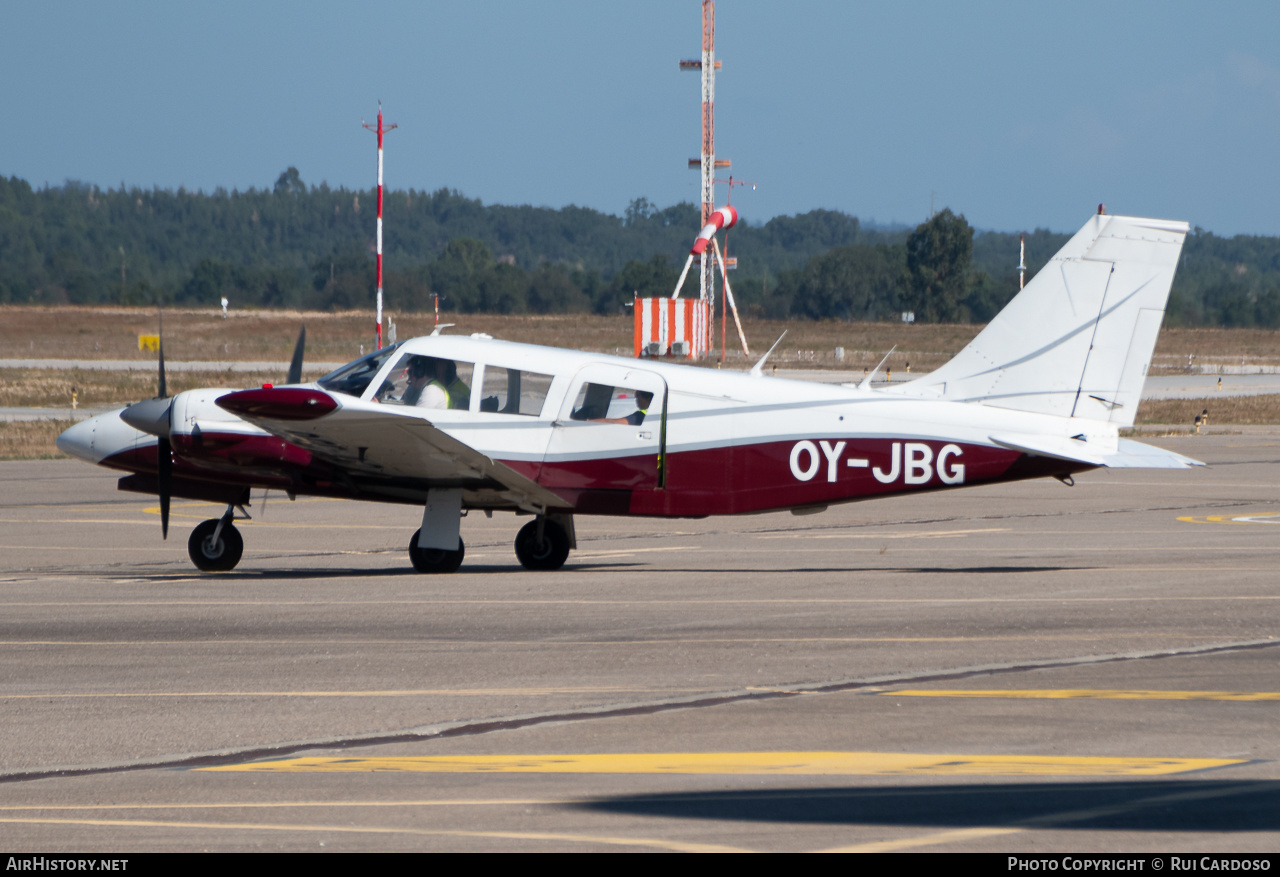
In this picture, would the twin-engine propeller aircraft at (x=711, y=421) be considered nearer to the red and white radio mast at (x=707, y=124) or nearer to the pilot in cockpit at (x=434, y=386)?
the pilot in cockpit at (x=434, y=386)

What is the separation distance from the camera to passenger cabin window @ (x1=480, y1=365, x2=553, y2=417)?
1412cm

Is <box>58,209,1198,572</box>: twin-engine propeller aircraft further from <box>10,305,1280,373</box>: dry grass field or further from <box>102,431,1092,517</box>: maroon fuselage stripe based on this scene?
<box>10,305,1280,373</box>: dry grass field

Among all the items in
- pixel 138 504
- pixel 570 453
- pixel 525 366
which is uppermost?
pixel 525 366

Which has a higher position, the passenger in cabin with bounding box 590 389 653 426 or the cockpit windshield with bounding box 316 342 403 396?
the cockpit windshield with bounding box 316 342 403 396

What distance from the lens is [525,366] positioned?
14.1 metres

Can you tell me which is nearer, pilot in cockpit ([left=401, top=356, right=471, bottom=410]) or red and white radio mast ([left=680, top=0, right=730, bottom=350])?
pilot in cockpit ([left=401, top=356, right=471, bottom=410])

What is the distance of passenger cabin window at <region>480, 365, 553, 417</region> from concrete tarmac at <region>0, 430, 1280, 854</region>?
5.84 ft

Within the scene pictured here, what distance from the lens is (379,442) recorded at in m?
13.5

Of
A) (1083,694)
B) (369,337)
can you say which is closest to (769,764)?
(1083,694)

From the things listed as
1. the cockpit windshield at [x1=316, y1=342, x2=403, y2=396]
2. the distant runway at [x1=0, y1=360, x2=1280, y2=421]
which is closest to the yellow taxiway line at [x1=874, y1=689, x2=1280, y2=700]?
the cockpit windshield at [x1=316, y1=342, x2=403, y2=396]

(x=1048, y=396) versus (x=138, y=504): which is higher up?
(x=1048, y=396)

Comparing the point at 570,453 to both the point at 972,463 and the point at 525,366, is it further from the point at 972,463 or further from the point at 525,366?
the point at 972,463
